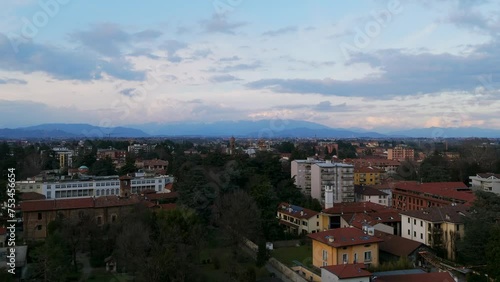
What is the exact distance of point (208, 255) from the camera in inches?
837

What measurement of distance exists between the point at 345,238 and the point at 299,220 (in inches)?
301

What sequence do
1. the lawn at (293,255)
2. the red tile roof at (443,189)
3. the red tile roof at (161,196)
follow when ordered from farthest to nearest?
1. the red tile roof at (161,196)
2. the red tile roof at (443,189)
3. the lawn at (293,255)

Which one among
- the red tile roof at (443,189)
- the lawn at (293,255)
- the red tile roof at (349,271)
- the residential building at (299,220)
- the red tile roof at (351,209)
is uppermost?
the red tile roof at (443,189)

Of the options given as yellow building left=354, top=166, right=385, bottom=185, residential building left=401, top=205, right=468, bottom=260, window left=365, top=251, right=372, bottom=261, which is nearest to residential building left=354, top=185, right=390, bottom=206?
yellow building left=354, top=166, right=385, bottom=185

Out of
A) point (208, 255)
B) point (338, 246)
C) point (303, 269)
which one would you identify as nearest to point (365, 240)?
point (338, 246)

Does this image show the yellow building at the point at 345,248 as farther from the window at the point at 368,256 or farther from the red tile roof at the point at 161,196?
the red tile roof at the point at 161,196

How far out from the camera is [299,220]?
83.8 feet

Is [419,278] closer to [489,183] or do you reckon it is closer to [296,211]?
[296,211]

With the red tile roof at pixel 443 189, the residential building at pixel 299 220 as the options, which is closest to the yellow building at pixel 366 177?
the red tile roof at pixel 443 189

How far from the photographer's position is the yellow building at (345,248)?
17.5 m

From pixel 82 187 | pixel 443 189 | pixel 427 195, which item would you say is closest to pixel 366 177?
pixel 443 189

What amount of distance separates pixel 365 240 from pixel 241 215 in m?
6.23

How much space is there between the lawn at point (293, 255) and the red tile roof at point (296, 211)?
265 centimetres

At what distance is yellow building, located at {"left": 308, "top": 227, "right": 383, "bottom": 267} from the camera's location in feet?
57.4
